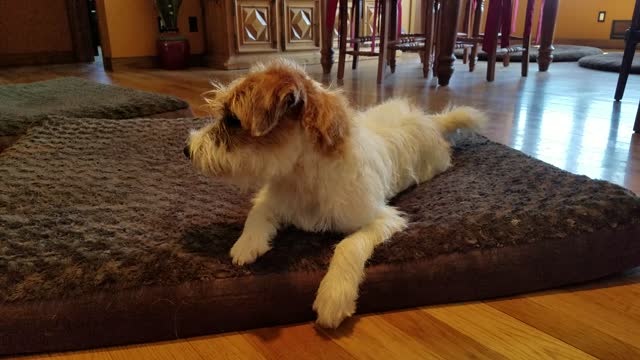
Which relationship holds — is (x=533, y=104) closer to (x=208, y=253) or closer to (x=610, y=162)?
(x=610, y=162)

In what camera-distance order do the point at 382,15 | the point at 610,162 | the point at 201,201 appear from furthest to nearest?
the point at 382,15
the point at 610,162
the point at 201,201

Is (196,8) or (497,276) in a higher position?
(196,8)

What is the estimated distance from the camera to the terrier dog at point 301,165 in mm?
1113

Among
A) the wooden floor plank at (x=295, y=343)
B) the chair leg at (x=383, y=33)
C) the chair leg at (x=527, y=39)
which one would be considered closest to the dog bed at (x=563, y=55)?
the chair leg at (x=527, y=39)

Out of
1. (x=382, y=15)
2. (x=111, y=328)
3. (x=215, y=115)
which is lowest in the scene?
(x=111, y=328)

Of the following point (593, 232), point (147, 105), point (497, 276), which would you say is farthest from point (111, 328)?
point (147, 105)

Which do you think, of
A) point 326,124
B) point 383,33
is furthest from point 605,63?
point 326,124

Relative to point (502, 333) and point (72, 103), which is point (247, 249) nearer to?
point (502, 333)

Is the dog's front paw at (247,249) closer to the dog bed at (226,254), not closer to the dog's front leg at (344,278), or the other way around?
the dog bed at (226,254)

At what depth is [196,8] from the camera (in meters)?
5.94

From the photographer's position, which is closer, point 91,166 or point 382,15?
point 91,166

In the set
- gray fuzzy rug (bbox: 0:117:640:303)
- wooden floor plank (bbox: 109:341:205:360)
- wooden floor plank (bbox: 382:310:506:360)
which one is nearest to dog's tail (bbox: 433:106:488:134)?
gray fuzzy rug (bbox: 0:117:640:303)

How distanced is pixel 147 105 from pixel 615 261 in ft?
7.83

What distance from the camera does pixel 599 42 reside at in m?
8.01
